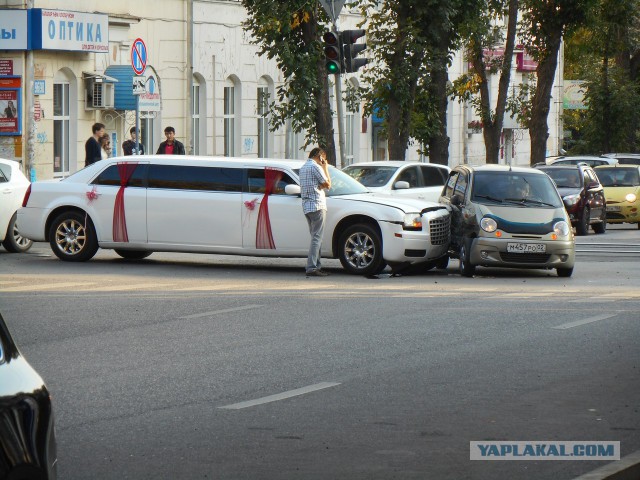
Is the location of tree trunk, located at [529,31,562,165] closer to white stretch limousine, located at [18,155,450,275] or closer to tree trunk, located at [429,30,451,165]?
tree trunk, located at [429,30,451,165]

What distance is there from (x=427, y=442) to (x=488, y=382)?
2.21 metres

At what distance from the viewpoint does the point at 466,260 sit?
19422 millimetres

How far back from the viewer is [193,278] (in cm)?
1823

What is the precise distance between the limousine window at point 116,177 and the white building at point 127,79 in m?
7.90

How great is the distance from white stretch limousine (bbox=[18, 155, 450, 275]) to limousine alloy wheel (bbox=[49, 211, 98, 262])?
0.01m

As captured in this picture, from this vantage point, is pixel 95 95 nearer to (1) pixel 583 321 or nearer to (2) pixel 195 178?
(2) pixel 195 178

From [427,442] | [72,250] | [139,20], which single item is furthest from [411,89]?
[427,442]

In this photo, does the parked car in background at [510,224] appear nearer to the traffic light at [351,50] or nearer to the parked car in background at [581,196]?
the traffic light at [351,50]

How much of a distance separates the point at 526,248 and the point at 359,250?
7.36 ft

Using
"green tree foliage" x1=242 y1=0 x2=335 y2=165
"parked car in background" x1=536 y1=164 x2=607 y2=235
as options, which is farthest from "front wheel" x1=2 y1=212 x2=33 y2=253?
"parked car in background" x1=536 y1=164 x2=607 y2=235

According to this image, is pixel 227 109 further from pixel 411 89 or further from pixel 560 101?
pixel 560 101

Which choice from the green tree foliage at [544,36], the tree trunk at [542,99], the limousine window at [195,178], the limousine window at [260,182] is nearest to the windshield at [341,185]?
the limousine window at [260,182]

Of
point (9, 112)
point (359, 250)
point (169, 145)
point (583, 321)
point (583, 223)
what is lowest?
point (583, 321)

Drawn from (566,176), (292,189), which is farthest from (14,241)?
(566,176)
